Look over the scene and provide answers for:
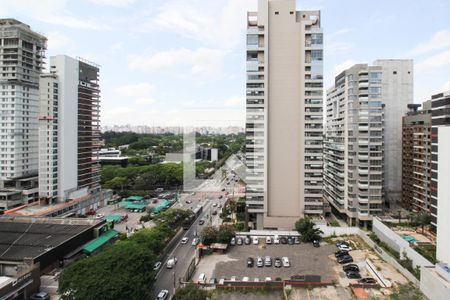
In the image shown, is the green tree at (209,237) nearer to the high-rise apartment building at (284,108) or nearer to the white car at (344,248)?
the high-rise apartment building at (284,108)

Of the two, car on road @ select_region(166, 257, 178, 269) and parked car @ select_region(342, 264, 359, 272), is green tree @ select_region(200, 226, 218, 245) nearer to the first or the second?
car on road @ select_region(166, 257, 178, 269)

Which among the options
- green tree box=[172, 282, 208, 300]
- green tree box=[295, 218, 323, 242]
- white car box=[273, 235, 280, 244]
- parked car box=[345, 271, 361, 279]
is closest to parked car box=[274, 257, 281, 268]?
white car box=[273, 235, 280, 244]

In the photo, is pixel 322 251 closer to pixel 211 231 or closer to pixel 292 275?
pixel 292 275

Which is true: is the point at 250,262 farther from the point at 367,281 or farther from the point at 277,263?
the point at 367,281

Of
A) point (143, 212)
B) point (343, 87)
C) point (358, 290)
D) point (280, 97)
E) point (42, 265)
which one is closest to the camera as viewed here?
point (358, 290)

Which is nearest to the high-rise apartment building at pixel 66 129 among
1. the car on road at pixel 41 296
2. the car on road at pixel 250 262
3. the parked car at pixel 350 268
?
the car on road at pixel 41 296

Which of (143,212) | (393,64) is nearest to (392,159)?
(393,64)
